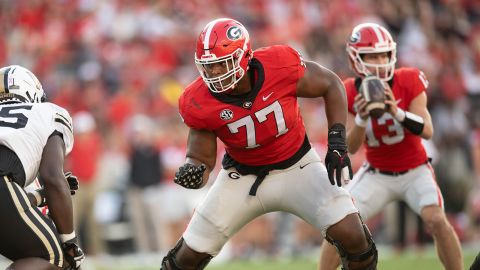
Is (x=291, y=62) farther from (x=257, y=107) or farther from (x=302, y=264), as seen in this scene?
(x=302, y=264)

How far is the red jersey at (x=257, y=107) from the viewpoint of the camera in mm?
5426

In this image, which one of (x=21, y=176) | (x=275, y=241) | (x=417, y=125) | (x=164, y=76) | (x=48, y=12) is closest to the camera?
Answer: (x=21, y=176)

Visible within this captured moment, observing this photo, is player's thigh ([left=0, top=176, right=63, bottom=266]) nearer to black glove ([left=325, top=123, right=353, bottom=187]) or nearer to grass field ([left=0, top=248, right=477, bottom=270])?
black glove ([left=325, top=123, right=353, bottom=187])

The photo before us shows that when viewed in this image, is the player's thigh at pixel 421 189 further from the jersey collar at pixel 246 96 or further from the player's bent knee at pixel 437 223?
the jersey collar at pixel 246 96

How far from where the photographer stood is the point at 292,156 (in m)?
5.61

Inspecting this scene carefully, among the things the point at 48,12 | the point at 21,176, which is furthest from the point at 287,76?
the point at 48,12

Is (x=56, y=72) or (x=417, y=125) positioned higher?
(x=417, y=125)

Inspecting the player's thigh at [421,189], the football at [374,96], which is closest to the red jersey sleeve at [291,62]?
the football at [374,96]

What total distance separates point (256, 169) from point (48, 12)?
29.3ft

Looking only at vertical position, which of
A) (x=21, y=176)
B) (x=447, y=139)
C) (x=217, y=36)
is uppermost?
(x=217, y=36)

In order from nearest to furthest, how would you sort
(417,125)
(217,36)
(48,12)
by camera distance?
(217,36), (417,125), (48,12)

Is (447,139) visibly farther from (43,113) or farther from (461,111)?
(43,113)

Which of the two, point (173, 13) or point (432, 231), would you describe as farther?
point (173, 13)

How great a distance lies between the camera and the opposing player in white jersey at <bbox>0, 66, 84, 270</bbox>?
479 centimetres
